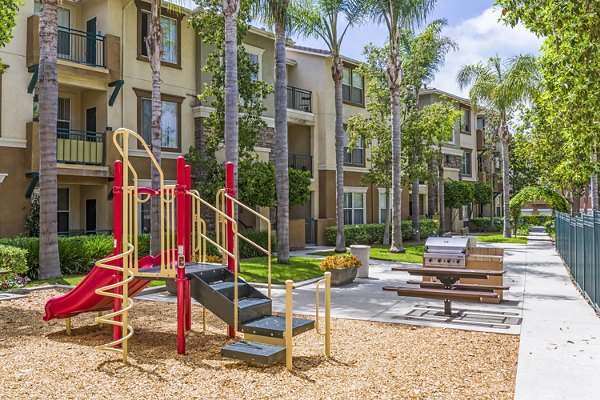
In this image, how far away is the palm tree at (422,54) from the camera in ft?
95.0

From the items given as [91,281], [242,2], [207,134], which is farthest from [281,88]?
[91,281]

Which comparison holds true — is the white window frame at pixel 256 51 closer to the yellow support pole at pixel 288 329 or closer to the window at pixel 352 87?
the window at pixel 352 87

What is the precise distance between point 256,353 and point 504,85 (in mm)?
27272

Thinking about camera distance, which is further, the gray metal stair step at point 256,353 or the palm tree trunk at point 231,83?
the palm tree trunk at point 231,83

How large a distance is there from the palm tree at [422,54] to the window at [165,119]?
500 inches

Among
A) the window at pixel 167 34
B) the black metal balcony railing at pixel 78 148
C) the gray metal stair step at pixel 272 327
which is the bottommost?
the gray metal stair step at pixel 272 327

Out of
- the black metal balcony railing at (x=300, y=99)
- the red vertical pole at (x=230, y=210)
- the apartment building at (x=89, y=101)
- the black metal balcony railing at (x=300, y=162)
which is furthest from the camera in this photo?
the black metal balcony railing at (x=300, y=99)

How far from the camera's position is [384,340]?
8211 mm

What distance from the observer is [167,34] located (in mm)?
21906

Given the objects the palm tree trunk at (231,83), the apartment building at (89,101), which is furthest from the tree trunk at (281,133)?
the apartment building at (89,101)

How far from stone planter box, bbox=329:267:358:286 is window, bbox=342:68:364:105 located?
1821 centimetres

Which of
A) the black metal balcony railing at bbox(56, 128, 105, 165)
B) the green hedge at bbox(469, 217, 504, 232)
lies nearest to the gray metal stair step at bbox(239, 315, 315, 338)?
the black metal balcony railing at bbox(56, 128, 105, 165)

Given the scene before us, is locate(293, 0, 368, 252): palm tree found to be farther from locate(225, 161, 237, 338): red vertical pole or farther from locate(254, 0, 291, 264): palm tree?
locate(225, 161, 237, 338): red vertical pole

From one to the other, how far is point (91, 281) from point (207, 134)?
1491cm
